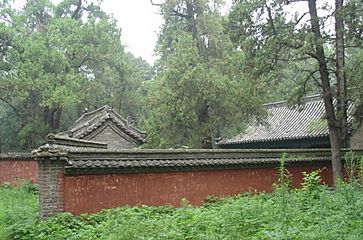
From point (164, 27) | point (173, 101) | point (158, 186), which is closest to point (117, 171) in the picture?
point (158, 186)

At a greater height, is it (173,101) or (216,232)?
(173,101)

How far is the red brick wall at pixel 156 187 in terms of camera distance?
9578 mm

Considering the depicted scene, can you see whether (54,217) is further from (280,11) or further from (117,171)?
(280,11)

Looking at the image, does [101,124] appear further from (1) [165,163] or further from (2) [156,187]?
(2) [156,187]

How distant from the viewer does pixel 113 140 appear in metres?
20.9

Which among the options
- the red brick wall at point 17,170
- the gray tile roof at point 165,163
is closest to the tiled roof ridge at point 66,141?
the gray tile roof at point 165,163

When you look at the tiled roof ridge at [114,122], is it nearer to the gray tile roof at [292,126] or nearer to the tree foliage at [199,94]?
the tree foliage at [199,94]

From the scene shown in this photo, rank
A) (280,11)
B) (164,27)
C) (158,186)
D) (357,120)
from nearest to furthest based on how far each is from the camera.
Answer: (158,186), (280,11), (357,120), (164,27)

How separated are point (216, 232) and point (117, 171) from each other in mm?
4249

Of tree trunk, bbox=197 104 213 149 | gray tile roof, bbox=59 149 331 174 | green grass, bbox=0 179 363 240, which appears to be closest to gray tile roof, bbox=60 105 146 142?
tree trunk, bbox=197 104 213 149

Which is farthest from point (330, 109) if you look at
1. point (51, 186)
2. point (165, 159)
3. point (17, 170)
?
point (17, 170)

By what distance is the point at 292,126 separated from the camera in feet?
78.9

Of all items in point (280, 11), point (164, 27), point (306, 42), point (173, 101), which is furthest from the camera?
point (164, 27)

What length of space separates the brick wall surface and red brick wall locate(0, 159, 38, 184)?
35.6ft
